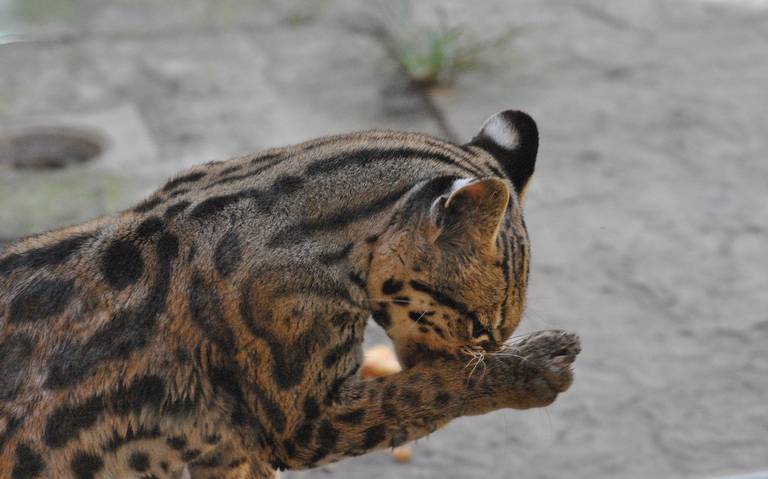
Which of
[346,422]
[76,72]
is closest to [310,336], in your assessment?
[346,422]

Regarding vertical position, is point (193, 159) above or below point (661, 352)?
above

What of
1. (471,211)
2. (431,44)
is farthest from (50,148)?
(471,211)

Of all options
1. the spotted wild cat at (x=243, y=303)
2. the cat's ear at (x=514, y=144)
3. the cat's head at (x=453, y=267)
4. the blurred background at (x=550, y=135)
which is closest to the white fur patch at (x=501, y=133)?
the cat's ear at (x=514, y=144)

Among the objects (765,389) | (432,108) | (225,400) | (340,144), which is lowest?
(765,389)

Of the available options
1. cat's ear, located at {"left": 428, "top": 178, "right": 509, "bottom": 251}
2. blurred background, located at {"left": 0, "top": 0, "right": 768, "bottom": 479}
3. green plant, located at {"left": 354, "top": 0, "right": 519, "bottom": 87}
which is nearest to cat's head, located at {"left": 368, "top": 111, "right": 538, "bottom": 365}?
cat's ear, located at {"left": 428, "top": 178, "right": 509, "bottom": 251}

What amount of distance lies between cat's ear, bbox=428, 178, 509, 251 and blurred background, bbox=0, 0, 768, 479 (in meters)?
2.18

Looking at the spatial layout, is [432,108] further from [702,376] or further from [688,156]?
[702,376]

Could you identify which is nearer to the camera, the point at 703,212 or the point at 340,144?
the point at 340,144

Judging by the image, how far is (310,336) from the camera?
415cm

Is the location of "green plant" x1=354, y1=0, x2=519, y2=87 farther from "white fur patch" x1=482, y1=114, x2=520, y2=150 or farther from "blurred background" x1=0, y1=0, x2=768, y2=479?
"white fur patch" x1=482, y1=114, x2=520, y2=150

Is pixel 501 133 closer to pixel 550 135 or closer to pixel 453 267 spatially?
pixel 453 267

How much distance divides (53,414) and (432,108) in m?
5.91

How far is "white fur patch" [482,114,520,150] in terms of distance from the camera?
4.62 metres

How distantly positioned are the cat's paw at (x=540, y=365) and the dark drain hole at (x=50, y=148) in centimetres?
527
